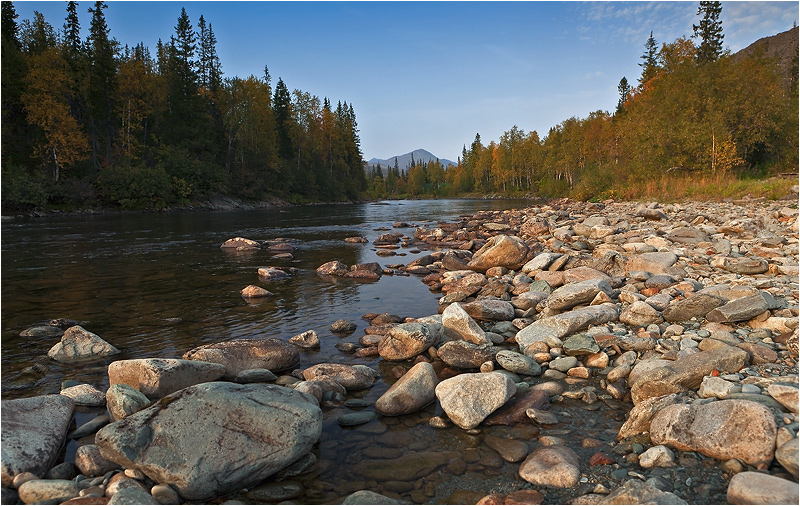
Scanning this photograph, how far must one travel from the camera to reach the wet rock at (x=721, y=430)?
353 centimetres

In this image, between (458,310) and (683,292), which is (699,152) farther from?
(458,310)

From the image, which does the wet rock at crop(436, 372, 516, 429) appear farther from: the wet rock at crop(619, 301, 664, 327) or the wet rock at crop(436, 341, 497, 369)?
the wet rock at crop(619, 301, 664, 327)

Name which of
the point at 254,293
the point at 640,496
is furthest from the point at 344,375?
the point at 254,293

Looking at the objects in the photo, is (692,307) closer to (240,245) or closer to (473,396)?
(473,396)

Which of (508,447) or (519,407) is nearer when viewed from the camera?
(508,447)

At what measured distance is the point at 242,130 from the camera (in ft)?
206

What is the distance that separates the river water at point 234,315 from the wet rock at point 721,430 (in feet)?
1.92

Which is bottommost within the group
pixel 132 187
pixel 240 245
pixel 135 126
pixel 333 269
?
pixel 333 269

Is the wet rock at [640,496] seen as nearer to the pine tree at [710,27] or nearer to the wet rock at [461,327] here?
the wet rock at [461,327]

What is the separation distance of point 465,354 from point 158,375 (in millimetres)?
3907

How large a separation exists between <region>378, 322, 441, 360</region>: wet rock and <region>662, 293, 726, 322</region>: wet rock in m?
3.68

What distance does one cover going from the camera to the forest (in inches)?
1246

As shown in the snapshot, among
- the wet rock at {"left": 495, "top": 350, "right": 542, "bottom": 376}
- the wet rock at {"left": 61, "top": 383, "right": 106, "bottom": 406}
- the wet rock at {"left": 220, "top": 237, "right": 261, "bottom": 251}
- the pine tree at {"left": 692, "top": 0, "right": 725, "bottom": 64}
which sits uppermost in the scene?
the pine tree at {"left": 692, "top": 0, "right": 725, "bottom": 64}

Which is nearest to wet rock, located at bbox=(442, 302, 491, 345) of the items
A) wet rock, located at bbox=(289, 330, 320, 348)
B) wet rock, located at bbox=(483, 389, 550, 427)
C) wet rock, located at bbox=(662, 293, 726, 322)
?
wet rock, located at bbox=(483, 389, 550, 427)
